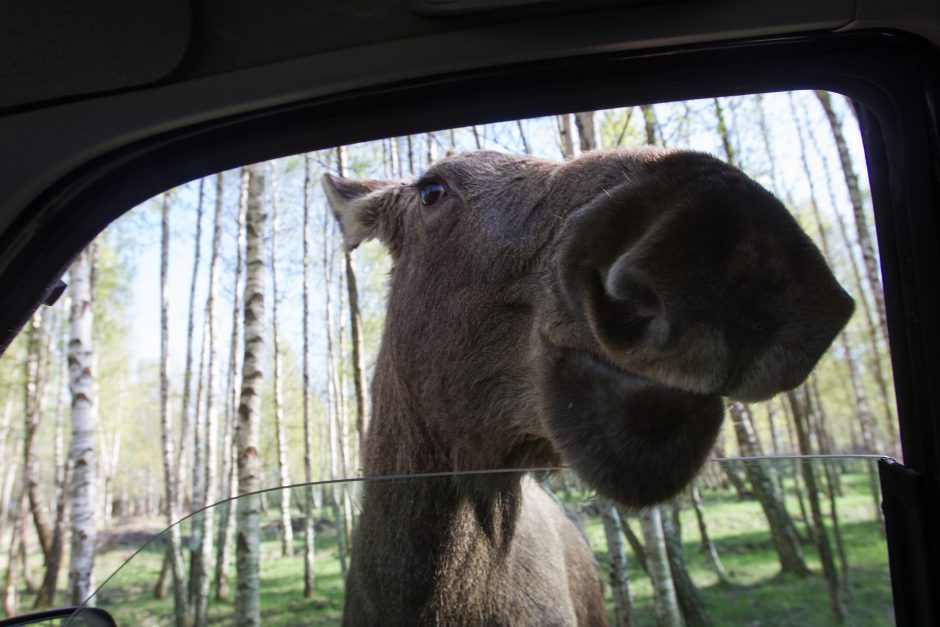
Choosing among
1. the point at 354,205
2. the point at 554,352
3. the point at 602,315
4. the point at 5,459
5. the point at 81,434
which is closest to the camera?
the point at 602,315

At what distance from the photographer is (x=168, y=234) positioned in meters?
11.6

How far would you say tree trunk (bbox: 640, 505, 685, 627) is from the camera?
1.09 metres

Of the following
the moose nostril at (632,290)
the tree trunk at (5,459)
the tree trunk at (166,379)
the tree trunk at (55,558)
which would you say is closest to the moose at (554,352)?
the moose nostril at (632,290)

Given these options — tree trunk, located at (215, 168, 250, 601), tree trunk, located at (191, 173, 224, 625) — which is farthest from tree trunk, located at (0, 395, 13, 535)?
tree trunk, located at (191, 173, 224, 625)

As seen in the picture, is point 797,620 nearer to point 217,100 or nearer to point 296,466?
point 217,100

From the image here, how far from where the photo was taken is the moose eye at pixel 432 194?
2.49 m

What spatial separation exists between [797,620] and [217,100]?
5.12ft

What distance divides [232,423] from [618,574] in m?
14.6

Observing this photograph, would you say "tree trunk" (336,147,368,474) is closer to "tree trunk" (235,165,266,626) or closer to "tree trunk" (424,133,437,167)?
"tree trunk" (235,165,266,626)

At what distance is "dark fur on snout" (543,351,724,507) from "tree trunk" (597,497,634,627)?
0.12 meters

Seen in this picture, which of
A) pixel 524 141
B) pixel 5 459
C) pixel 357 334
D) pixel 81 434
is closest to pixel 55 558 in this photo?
pixel 81 434

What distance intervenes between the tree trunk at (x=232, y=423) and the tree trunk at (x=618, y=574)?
72 centimetres

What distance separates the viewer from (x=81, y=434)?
25.2 feet

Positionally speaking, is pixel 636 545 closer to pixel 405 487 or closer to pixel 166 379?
pixel 405 487
